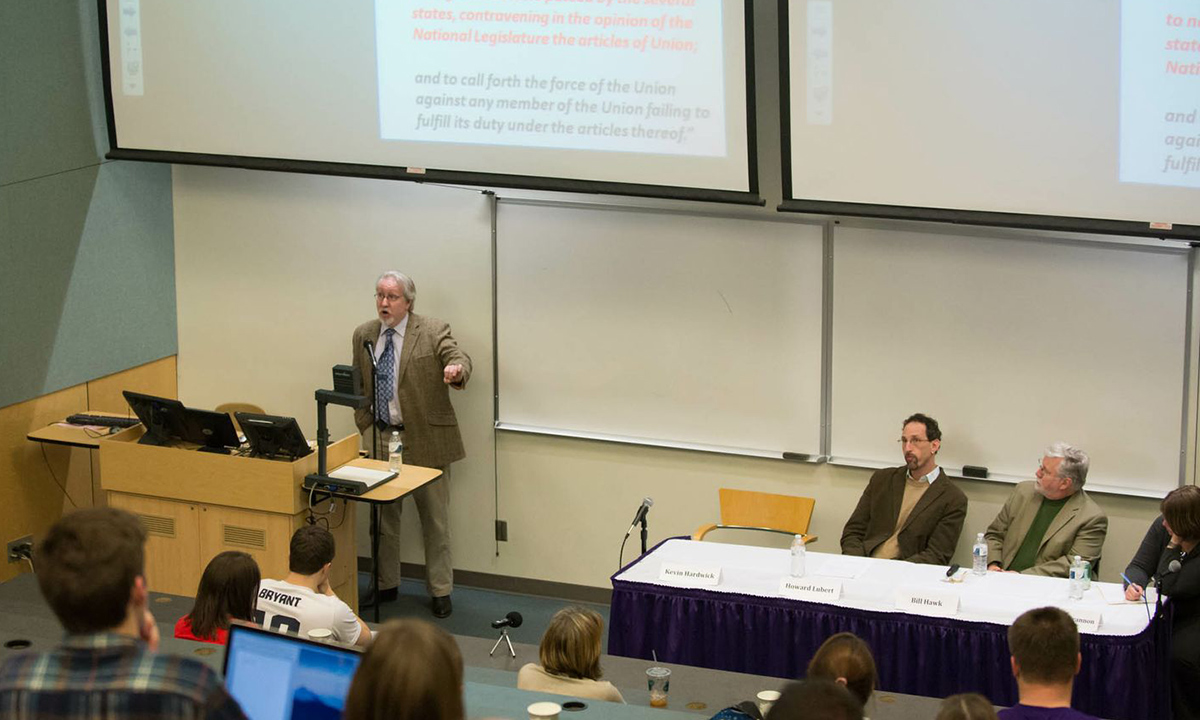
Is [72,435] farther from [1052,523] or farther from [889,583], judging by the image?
[1052,523]

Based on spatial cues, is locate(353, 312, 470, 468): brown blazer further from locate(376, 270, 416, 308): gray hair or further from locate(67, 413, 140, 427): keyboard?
locate(67, 413, 140, 427): keyboard

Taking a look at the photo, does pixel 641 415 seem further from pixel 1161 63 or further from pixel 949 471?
pixel 1161 63

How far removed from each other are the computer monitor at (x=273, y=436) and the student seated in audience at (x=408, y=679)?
13.5 feet

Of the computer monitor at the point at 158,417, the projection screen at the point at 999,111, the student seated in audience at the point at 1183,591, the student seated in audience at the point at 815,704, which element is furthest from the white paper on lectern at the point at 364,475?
the student seated in audience at the point at 815,704

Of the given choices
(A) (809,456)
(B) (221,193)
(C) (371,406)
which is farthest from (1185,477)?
(B) (221,193)

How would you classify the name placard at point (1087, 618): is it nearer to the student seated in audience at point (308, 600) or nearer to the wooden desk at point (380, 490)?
the student seated in audience at point (308, 600)

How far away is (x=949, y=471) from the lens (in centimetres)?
594

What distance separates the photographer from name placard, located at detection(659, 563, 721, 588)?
5023 mm

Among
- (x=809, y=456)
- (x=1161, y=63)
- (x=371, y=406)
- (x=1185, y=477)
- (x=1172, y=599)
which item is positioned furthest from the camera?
(x=371, y=406)

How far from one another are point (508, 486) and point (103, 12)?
10.2 feet

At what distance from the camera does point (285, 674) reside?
2359 millimetres

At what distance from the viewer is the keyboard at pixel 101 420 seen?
6391 millimetres

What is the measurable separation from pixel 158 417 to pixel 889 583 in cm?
320

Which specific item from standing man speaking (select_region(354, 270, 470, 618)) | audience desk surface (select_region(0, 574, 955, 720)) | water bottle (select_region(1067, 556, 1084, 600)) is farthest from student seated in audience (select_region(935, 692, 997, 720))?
standing man speaking (select_region(354, 270, 470, 618))
